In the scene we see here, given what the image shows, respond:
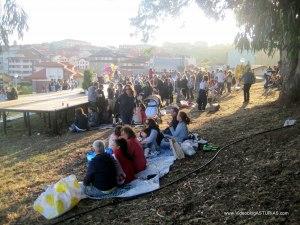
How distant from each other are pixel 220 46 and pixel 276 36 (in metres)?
99.8

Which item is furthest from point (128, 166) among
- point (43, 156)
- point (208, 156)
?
point (43, 156)

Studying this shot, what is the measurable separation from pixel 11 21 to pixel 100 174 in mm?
4885

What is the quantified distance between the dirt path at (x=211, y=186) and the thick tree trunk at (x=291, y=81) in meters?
1.69

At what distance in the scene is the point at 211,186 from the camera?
6.96 meters

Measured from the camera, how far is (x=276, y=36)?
8914mm

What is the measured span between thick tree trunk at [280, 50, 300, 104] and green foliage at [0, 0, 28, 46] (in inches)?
337

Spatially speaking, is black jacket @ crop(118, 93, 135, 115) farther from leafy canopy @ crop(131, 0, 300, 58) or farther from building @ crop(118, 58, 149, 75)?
building @ crop(118, 58, 149, 75)

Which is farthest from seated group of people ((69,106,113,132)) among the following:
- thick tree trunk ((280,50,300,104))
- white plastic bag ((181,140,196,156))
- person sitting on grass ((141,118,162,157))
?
thick tree trunk ((280,50,300,104))

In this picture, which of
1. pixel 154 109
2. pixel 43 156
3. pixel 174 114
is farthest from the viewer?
pixel 154 109

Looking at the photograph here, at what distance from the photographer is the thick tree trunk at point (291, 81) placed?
14070mm

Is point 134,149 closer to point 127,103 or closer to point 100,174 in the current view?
point 100,174

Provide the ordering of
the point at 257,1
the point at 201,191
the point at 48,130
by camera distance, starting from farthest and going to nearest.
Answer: the point at 48,130, the point at 257,1, the point at 201,191

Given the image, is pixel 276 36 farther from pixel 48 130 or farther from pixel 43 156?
pixel 48 130

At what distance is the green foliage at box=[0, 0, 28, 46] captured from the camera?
9945 mm
